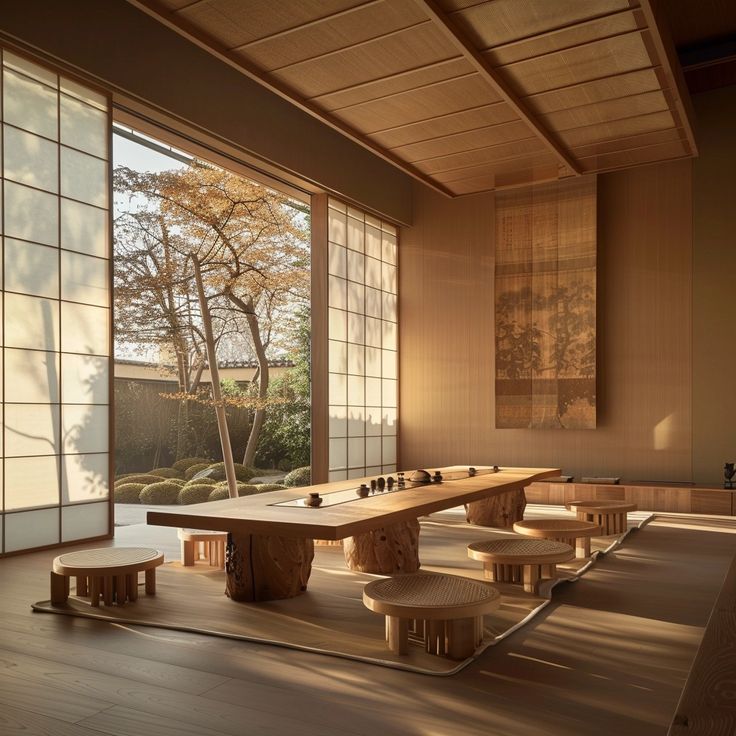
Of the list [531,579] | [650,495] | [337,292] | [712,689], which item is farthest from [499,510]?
[712,689]

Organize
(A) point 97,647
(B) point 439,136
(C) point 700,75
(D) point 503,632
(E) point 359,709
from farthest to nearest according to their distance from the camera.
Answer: (C) point 700,75
(B) point 439,136
(D) point 503,632
(A) point 97,647
(E) point 359,709

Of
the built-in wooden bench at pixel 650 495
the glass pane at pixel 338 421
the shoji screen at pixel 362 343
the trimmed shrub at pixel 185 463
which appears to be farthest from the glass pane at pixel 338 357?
the trimmed shrub at pixel 185 463

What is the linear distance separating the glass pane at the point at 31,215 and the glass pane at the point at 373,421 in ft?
13.7

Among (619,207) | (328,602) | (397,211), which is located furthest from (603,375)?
(328,602)

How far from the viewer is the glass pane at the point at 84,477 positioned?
4.74m

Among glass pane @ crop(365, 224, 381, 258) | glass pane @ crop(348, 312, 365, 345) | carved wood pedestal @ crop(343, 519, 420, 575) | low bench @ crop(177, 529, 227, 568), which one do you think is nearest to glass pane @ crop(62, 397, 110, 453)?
low bench @ crop(177, 529, 227, 568)

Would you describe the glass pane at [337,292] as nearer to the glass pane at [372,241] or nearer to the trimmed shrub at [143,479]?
the glass pane at [372,241]

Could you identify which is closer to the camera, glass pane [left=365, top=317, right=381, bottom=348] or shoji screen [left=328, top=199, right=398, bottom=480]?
shoji screen [left=328, top=199, right=398, bottom=480]

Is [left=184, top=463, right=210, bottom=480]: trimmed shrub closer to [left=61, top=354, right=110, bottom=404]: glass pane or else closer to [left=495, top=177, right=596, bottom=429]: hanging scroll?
[left=495, top=177, right=596, bottom=429]: hanging scroll

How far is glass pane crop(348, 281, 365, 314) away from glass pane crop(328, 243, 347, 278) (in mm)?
188

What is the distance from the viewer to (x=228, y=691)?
2.23 meters

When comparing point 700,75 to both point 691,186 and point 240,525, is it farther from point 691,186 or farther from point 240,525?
point 240,525

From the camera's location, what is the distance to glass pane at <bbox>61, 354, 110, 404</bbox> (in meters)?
4.79

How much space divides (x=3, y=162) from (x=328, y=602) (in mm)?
3238
